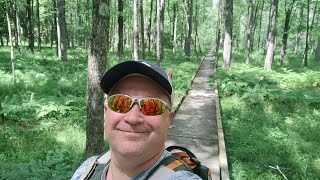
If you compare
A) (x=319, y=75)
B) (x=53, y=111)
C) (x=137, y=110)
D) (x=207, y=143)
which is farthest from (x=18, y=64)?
(x=137, y=110)

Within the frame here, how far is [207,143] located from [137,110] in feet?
23.0

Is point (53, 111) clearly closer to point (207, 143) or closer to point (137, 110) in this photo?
point (207, 143)

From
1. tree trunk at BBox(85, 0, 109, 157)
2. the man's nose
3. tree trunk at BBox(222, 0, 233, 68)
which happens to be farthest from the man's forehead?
tree trunk at BBox(222, 0, 233, 68)

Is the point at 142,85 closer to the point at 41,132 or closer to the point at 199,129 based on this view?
the point at 41,132

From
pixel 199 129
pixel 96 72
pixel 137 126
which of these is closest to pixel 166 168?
pixel 137 126

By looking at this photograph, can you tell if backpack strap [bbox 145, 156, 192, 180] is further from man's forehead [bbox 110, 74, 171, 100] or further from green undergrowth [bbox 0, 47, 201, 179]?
green undergrowth [bbox 0, 47, 201, 179]

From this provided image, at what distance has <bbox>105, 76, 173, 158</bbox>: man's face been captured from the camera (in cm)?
186

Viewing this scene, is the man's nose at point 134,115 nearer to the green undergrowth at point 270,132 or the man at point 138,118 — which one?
the man at point 138,118

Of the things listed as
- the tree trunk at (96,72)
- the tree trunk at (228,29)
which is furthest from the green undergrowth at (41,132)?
the tree trunk at (228,29)

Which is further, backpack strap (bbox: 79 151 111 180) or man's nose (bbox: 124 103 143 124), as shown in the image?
backpack strap (bbox: 79 151 111 180)

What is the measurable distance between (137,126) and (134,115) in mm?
66

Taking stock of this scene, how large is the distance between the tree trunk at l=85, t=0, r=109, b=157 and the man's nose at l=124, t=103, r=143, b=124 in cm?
339

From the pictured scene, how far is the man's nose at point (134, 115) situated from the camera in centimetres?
187

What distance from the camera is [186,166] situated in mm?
1920
